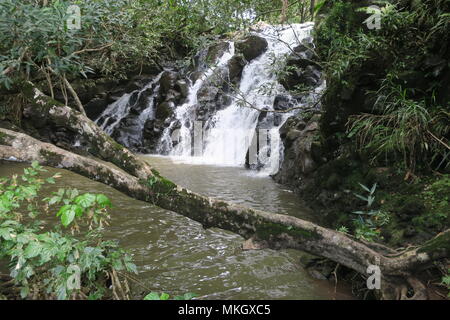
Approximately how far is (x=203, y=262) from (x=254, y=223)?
1.31 meters

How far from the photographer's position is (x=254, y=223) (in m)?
3.25

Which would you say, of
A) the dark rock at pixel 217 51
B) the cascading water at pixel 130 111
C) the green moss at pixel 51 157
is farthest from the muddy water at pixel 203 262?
the dark rock at pixel 217 51

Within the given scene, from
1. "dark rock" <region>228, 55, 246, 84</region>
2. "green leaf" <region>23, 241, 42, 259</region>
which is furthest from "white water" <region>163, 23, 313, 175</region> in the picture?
"green leaf" <region>23, 241, 42, 259</region>

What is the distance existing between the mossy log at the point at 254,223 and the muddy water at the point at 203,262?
680 millimetres

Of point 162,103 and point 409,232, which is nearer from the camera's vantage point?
point 409,232

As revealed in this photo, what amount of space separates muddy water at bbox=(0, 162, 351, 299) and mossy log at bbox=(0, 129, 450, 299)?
680mm

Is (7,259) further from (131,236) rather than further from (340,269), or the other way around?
(340,269)

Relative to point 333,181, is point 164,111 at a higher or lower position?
higher

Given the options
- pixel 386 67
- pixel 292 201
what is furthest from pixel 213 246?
pixel 386 67

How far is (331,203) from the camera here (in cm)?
596

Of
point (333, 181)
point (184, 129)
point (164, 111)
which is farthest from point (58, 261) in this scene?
point (164, 111)

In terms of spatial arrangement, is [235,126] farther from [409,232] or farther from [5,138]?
[5,138]
